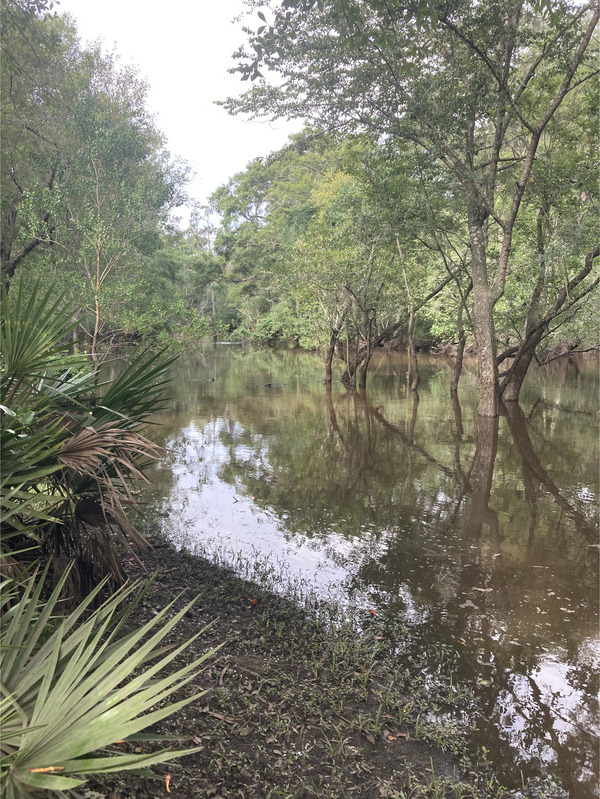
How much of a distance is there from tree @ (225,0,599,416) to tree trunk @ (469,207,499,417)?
26 millimetres

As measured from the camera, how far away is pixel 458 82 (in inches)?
430

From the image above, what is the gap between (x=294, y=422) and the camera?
43.8 ft

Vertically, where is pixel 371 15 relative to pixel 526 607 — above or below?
above

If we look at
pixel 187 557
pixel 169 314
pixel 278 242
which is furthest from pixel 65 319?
pixel 278 242

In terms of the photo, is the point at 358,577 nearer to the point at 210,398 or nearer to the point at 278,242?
the point at 210,398

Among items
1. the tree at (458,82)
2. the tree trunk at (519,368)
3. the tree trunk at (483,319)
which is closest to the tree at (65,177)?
the tree at (458,82)

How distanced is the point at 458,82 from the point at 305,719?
12.4 m

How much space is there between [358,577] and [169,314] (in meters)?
8.81

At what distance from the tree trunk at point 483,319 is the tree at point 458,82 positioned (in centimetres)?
3

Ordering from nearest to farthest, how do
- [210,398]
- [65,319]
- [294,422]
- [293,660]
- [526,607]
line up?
[65,319]
[293,660]
[526,607]
[294,422]
[210,398]

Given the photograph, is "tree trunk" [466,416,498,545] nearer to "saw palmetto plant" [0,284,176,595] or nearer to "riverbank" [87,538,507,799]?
"riverbank" [87,538,507,799]

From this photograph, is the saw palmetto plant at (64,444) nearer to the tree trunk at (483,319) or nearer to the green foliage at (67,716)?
the green foliage at (67,716)

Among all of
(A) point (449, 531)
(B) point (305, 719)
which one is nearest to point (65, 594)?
(B) point (305, 719)

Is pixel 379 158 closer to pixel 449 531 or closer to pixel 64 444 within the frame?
pixel 449 531
